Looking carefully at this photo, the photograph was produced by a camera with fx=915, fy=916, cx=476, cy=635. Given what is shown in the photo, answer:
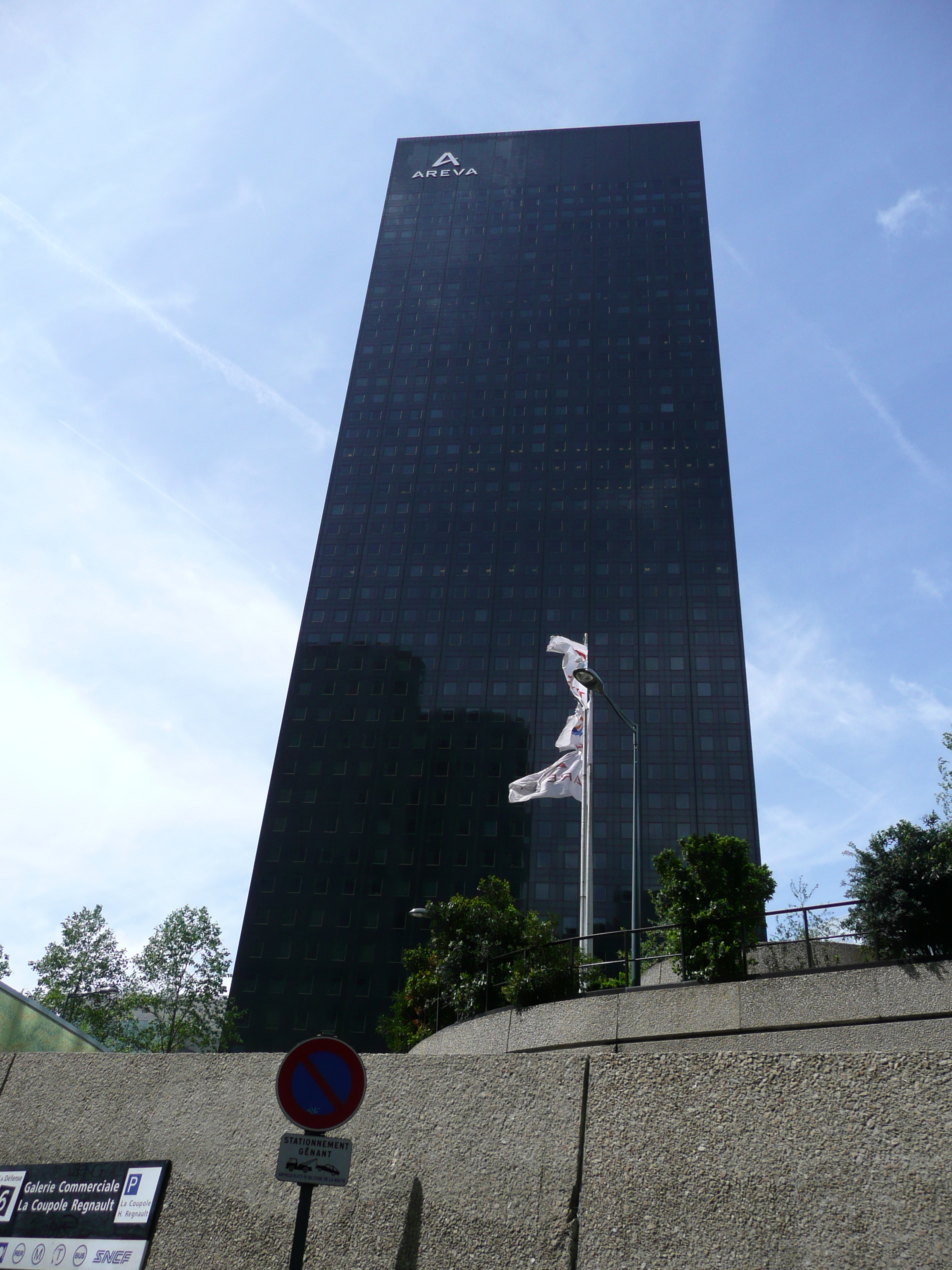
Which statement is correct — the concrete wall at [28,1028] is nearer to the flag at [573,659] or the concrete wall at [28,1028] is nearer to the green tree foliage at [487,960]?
the green tree foliage at [487,960]

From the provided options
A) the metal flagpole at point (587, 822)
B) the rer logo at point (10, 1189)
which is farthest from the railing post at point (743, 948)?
the rer logo at point (10, 1189)

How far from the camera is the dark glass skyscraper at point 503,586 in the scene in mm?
82500

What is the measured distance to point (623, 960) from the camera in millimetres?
15727

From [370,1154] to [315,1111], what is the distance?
86 cm

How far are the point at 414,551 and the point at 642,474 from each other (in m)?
27.0

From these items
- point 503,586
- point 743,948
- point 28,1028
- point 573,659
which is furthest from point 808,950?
point 503,586

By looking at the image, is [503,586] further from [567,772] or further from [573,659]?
[567,772]

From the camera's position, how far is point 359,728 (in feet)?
305

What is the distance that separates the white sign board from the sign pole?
5cm

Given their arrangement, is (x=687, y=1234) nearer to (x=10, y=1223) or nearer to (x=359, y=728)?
(x=10, y=1223)

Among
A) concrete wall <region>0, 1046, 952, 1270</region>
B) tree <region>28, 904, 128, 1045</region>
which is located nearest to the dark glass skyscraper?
tree <region>28, 904, 128, 1045</region>

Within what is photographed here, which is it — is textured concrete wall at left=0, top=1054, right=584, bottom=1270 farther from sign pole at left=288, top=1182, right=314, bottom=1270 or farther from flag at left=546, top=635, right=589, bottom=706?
flag at left=546, top=635, right=589, bottom=706

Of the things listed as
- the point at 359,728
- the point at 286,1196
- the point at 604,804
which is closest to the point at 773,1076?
the point at 286,1196

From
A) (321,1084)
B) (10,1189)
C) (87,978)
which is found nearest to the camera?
(321,1084)
